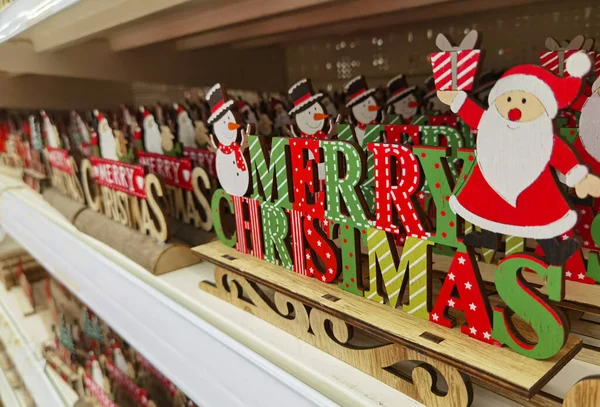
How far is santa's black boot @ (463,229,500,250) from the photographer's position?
0.60 m

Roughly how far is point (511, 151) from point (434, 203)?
0.62 ft

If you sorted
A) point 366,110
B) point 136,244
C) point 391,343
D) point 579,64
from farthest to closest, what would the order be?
point 136,244
point 366,110
point 391,343
point 579,64

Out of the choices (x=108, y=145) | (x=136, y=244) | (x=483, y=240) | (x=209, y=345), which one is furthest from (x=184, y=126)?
(x=483, y=240)

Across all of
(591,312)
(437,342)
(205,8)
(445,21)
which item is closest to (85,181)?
(205,8)

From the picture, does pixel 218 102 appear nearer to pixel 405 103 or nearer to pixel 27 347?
pixel 405 103

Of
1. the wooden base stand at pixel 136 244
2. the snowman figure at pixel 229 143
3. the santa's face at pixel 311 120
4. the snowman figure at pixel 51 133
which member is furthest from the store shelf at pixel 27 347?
the santa's face at pixel 311 120

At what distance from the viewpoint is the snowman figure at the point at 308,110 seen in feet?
3.05

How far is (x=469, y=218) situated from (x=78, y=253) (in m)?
1.10

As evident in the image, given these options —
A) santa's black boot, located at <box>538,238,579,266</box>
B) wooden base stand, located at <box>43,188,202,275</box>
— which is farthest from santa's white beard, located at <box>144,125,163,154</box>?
santa's black boot, located at <box>538,238,579,266</box>

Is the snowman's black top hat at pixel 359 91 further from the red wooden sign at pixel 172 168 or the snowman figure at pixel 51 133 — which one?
the snowman figure at pixel 51 133

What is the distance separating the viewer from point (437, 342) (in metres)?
0.63

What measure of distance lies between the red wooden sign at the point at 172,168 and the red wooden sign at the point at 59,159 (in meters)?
0.41

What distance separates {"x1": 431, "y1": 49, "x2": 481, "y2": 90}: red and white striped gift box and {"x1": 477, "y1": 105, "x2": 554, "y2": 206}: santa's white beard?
0.04 meters

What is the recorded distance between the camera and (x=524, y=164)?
21.9 inches
